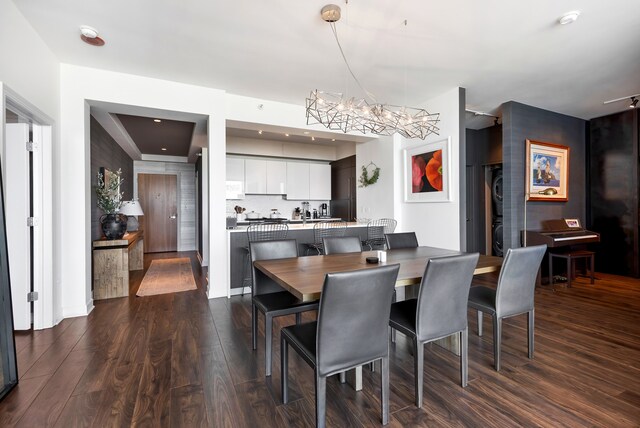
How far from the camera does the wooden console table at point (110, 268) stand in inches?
156

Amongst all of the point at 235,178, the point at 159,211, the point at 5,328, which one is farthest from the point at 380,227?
the point at 159,211

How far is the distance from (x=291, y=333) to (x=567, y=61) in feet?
13.2

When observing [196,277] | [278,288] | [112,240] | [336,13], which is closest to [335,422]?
[278,288]

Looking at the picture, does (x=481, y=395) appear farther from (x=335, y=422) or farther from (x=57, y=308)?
(x=57, y=308)

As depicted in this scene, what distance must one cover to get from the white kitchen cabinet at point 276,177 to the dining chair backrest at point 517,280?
5.21m

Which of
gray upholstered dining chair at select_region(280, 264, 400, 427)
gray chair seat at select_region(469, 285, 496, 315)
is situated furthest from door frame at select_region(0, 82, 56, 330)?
gray chair seat at select_region(469, 285, 496, 315)

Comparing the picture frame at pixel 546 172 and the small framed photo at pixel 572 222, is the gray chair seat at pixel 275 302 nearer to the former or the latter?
the picture frame at pixel 546 172

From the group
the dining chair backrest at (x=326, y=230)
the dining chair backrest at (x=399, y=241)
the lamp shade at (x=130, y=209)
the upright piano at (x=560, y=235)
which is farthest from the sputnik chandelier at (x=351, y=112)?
the lamp shade at (x=130, y=209)

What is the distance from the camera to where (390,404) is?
5.96 ft

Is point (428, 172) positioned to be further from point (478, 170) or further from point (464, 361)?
point (464, 361)

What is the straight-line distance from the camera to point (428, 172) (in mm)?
4559

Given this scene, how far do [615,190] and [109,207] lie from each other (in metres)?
8.04

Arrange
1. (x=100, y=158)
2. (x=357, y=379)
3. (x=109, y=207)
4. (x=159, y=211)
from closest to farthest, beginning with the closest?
(x=357, y=379) < (x=109, y=207) < (x=100, y=158) < (x=159, y=211)

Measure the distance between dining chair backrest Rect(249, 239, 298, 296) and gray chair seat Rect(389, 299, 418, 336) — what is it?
1.02 metres
